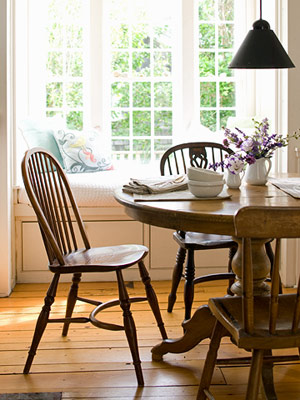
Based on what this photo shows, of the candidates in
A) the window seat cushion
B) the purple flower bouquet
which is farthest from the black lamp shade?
the window seat cushion

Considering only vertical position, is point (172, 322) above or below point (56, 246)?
below

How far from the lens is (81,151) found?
4.52 metres

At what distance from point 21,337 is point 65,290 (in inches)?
33.4

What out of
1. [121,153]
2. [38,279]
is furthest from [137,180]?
[121,153]

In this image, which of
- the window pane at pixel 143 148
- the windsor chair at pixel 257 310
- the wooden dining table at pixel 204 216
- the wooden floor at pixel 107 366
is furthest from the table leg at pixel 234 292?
the window pane at pixel 143 148

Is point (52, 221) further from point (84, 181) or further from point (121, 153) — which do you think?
point (121, 153)

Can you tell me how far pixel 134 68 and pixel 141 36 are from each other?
10.3 inches

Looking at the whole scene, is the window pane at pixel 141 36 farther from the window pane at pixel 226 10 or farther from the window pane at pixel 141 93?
the window pane at pixel 226 10

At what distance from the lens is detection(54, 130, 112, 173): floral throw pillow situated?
176 inches

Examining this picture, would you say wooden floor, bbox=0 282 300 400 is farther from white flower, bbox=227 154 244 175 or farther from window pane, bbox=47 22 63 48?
window pane, bbox=47 22 63 48

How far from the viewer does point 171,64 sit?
5.09 metres

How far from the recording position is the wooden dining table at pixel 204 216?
2125 mm

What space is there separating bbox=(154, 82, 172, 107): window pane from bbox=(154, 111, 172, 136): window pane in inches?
2.9

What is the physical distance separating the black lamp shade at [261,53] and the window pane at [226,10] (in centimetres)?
229
